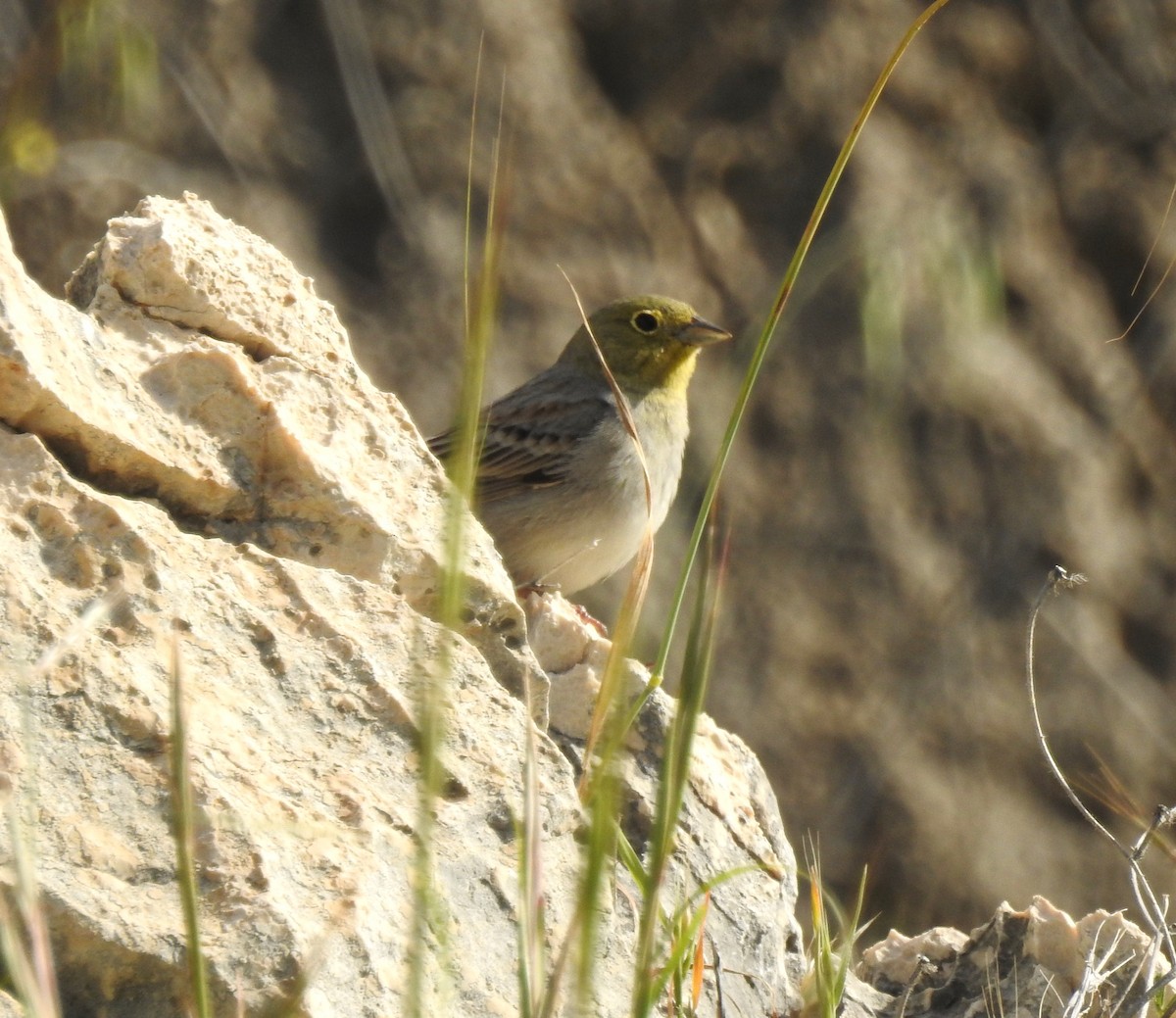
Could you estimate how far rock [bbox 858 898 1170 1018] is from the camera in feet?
12.2

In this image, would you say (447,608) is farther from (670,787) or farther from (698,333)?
(698,333)

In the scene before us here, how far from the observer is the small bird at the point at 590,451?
596 centimetres

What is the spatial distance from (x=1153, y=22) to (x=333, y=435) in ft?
24.9

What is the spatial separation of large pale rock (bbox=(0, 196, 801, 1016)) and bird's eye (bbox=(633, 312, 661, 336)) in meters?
2.96

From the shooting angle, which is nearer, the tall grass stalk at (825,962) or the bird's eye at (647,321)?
the tall grass stalk at (825,962)

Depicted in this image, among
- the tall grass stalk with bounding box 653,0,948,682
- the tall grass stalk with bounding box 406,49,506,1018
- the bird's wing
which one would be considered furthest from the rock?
the bird's wing

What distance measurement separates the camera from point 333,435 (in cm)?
327

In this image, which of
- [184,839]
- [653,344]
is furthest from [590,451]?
[184,839]

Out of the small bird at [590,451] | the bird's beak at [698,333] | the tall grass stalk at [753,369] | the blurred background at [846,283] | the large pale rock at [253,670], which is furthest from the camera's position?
the blurred background at [846,283]

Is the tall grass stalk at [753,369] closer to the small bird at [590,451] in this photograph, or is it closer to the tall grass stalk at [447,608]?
the tall grass stalk at [447,608]

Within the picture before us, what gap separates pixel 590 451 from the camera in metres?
6.12

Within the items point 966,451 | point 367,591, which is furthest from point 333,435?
point 966,451

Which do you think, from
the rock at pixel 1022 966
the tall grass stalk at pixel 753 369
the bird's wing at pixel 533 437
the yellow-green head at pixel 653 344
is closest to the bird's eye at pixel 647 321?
the yellow-green head at pixel 653 344

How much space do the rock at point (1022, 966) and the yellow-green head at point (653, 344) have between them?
9.27 feet
